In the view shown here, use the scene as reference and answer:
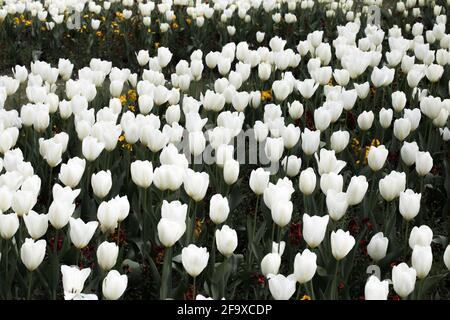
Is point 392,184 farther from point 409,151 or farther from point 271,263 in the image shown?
point 271,263

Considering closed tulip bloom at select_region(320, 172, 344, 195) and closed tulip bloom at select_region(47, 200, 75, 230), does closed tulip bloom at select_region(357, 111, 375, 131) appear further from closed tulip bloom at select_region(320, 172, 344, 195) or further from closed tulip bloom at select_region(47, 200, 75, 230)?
closed tulip bloom at select_region(47, 200, 75, 230)

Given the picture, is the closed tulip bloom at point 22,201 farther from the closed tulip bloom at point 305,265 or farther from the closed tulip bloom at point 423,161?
the closed tulip bloom at point 423,161

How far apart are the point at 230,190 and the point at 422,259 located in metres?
1.73

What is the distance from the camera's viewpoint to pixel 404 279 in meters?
3.04

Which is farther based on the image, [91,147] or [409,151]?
[409,151]

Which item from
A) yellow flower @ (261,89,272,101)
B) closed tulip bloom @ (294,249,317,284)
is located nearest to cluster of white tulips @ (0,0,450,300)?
closed tulip bloom @ (294,249,317,284)

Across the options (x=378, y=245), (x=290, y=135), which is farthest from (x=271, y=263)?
(x=290, y=135)

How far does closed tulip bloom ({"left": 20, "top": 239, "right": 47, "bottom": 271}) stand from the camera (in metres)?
3.20

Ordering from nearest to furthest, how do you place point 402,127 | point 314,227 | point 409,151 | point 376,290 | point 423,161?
point 376,290, point 314,227, point 423,161, point 409,151, point 402,127

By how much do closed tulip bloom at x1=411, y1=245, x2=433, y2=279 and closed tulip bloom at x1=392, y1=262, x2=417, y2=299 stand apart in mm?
139

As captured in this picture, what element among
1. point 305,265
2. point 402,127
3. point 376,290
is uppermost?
point 402,127

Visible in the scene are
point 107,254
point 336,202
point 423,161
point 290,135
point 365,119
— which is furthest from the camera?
point 365,119

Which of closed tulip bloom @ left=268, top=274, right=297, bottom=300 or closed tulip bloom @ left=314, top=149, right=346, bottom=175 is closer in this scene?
closed tulip bloom @ left=268, top=274, right=297, bottom=300
